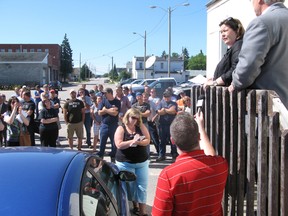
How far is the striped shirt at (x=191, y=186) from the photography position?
7.82 ft

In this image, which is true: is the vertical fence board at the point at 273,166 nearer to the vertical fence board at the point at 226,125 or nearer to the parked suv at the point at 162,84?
the vertical fence board at the point at 226,125

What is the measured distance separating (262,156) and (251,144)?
0.17 metres

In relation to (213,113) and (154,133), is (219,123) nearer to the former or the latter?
(213,113)

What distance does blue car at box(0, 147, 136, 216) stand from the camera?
6.97 feet

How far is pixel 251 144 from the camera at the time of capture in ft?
9.37

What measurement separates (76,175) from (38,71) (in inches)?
2692

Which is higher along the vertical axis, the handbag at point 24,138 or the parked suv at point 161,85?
the parked suv at point 161,85

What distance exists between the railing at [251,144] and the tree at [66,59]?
95.9m

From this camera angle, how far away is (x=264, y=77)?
2.87 meters

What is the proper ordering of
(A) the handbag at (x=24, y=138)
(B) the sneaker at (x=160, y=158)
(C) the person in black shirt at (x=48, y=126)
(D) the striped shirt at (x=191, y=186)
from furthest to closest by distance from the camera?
1. (B) the sneaker at (x=160, y=158)
2. (C) the person in black shirt at (x=48, y=126)
3. (A) the handbag at (x=24, y=138)
4. (D) the striped shirt at (x=191, y=186)

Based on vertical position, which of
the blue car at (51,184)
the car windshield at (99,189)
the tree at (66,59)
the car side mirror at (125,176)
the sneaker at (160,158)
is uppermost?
the tree at (66,59)

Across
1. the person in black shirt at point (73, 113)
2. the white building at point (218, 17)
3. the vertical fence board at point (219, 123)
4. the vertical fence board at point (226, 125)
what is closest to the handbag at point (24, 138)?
the person in black shirt at point (73, 113)

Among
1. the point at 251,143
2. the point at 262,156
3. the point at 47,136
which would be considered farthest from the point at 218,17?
the point at 262,156

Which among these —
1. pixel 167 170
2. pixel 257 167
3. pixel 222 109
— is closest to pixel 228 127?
pixel 222 109
